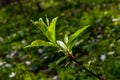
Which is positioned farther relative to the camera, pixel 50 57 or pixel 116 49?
pixel 50 57

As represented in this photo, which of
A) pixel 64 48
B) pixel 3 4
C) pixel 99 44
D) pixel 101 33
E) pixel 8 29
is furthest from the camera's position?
pixel 3 4

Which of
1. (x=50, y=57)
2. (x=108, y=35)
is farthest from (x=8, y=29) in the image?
(x=108, y=35)

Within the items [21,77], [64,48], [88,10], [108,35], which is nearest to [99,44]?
[108,35]

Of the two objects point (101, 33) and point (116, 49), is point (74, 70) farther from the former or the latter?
point (101, 33)

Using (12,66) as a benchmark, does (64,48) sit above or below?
below

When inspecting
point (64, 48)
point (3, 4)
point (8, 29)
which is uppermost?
point (3, 4)

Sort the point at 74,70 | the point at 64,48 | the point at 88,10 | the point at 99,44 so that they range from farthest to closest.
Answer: the point at 88,10
the point at 99,44
the point at 74,70
the point at 64,48
